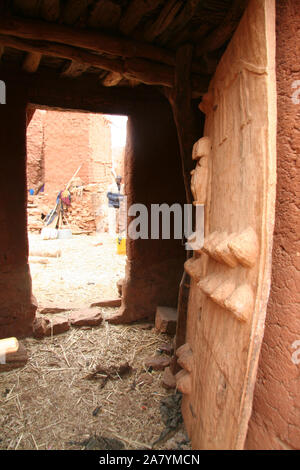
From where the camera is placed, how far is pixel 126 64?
2.45 meters

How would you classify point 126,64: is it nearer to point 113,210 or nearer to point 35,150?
point 113,210

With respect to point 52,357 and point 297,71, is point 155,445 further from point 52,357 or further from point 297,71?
point 297,71

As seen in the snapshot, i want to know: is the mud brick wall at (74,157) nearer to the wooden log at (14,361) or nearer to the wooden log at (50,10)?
the wooden log at (14,361)

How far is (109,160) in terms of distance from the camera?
14273 mm

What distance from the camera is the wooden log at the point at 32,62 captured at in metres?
2.85

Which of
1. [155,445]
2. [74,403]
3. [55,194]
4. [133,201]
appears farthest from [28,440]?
[55,194]

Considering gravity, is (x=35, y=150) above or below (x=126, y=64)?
above

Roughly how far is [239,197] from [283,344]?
26.4 inches

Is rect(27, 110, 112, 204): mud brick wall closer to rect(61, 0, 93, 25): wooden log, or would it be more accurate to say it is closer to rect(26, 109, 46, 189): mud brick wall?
rect(26, 109, 46, 189): mud brick wall

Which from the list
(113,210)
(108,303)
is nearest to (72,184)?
(113,210)

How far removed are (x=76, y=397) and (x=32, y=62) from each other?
2897 mm

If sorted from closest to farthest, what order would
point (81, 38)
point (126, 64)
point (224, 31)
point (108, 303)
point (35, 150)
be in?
point (224, 31), point (81, 38), point (126, 64), point (108, 303), point (35, 150)

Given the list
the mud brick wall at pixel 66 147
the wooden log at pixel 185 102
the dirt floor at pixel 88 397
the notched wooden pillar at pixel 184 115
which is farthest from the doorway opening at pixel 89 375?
the mud brick wall at pixel 66 147

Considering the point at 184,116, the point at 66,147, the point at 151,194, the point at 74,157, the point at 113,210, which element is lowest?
the point at 151,194
